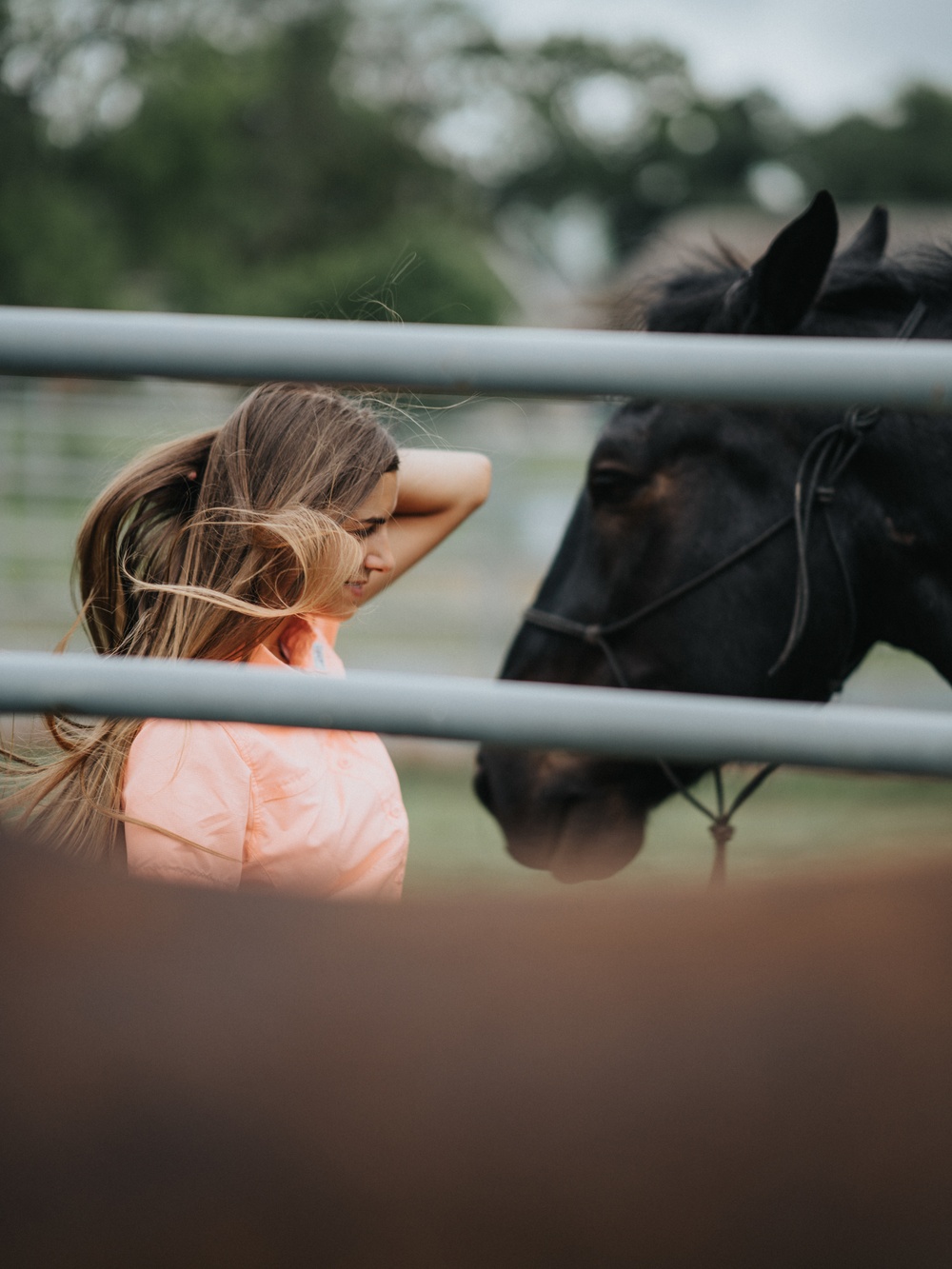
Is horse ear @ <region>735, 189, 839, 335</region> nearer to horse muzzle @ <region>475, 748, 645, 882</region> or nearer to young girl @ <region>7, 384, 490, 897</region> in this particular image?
young girl @ <region>7, 384, 490, 897</region>

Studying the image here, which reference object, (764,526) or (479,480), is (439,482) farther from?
(764,526)

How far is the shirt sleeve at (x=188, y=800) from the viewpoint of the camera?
1086 millimetres

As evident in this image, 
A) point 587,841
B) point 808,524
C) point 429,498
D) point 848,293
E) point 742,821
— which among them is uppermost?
point 848,293

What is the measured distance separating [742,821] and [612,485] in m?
3.82

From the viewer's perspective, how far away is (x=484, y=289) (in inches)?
781

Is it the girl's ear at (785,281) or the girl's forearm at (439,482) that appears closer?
the girl's ear at (785,281)

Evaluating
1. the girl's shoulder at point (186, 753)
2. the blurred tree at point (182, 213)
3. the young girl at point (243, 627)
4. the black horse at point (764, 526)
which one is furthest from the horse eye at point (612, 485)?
the blurred tree at point (182, 213)

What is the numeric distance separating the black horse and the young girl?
1.64 feet

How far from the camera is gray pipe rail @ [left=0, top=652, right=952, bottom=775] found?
1.88ft

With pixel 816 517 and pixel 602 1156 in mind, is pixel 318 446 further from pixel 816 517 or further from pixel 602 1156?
pixel 602 1156

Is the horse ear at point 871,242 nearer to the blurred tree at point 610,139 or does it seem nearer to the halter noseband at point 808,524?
the halter noseband at point 808,524

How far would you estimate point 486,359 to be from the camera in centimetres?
61

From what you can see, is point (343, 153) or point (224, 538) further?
point (343, 153)

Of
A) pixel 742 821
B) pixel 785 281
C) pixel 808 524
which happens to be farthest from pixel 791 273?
pixel 742 821
